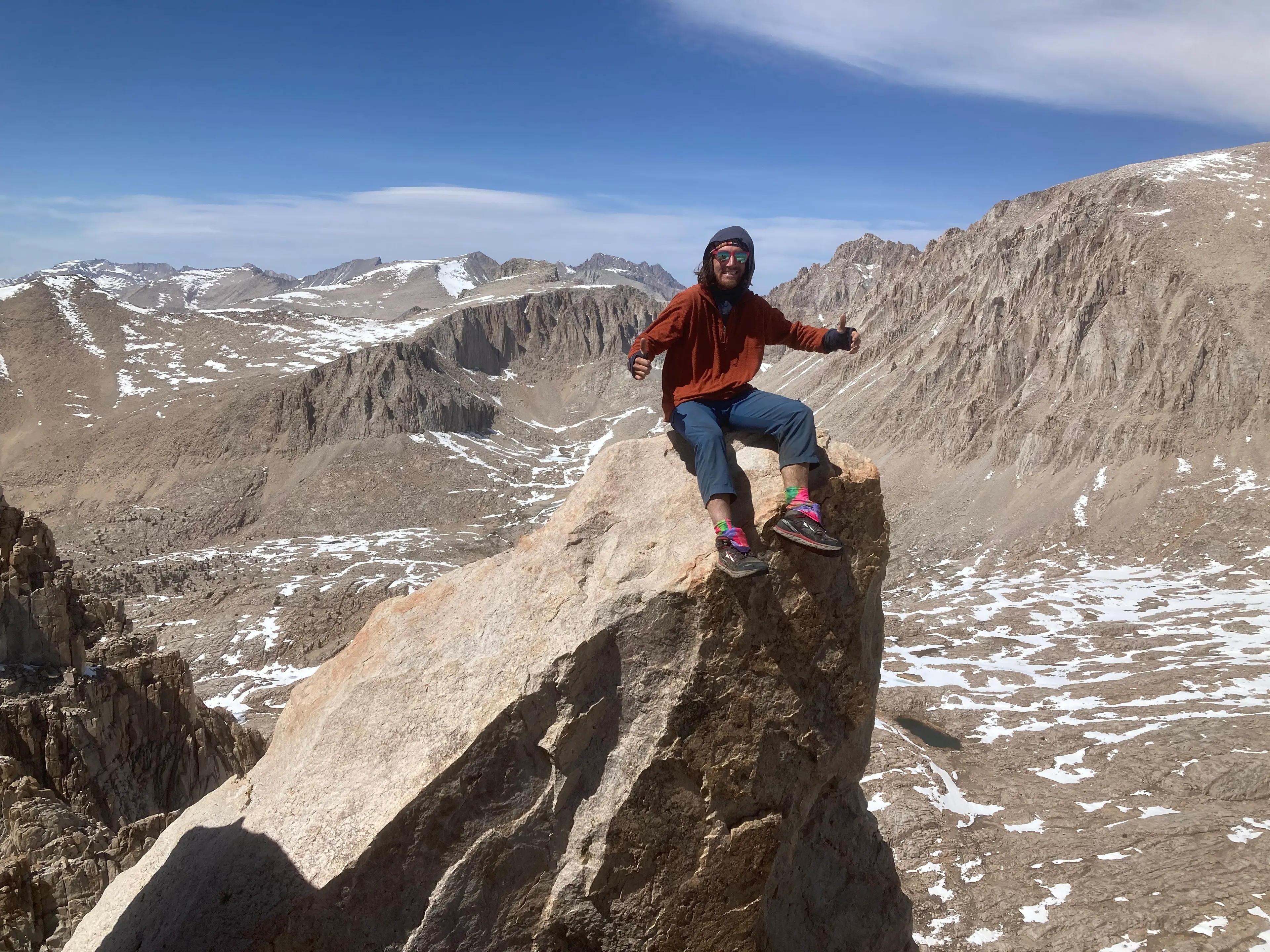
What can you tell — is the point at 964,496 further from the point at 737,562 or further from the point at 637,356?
the point at 737,562

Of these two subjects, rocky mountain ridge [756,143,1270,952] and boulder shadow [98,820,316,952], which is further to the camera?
rocky mountain ridge [756,143,1270,952]

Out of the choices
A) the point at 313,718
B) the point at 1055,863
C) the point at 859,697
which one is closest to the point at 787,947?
the point at 859,697

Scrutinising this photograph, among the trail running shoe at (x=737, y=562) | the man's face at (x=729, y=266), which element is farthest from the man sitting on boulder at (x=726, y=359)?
the trail running shoe at (x=737, y=562)

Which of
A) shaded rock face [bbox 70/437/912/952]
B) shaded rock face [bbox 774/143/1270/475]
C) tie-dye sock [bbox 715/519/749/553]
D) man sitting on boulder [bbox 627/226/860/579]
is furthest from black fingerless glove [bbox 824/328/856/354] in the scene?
shaded rock face [bbox 774/143/1270/475]

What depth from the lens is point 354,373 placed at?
121m

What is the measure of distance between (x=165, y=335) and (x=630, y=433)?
81.9 m

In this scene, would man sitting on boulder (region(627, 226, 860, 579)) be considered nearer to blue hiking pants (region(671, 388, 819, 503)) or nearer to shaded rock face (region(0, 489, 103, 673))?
blue hiking pants (region(671, 388, 819, 503))

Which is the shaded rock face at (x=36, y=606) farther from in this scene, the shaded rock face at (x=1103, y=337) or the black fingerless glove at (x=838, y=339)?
the shaded rock face at (x=1103, y=337)

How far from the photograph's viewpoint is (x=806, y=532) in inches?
271

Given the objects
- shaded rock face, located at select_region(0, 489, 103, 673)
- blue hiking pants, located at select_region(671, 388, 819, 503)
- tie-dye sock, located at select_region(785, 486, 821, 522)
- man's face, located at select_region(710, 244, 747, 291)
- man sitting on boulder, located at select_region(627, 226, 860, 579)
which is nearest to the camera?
tie-dye sock, located at select_region(785, 486, 821, 522)

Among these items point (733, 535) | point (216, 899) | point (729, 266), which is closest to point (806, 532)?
point (733, 535)

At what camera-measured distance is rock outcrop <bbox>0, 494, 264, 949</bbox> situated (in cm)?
1214

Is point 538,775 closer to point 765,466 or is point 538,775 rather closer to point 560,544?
point 560,544

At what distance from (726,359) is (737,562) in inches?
90.5
